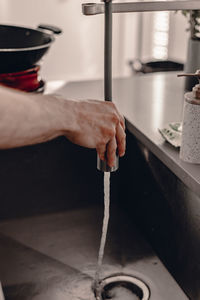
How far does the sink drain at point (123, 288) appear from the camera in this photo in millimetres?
917

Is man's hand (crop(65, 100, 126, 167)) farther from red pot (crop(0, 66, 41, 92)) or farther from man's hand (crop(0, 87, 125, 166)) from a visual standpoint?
red pot (crop(0, 66, 41, 92))

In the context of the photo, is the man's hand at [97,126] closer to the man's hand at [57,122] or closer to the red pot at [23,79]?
the man's hand at [57,122]

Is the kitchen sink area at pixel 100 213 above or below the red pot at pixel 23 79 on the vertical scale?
below

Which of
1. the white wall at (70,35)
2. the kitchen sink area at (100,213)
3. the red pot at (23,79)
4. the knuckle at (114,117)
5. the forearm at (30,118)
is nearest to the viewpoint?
the forearm at (30,118)

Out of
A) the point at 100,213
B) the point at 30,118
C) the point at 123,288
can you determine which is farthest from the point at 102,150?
the point at 100,213

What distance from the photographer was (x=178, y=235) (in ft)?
2.98

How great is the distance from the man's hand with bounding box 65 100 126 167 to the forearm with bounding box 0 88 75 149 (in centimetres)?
2

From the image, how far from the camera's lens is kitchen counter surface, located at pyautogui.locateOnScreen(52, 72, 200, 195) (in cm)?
81

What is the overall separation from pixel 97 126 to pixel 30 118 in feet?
0.39

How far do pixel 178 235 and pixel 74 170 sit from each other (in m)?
0.36

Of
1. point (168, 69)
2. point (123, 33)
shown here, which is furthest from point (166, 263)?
point (123, 33)

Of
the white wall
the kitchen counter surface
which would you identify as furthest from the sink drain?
the white wall

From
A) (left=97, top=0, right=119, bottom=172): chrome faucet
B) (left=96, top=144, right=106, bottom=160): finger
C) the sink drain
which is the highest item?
(left=97, top=0, right=119, bottom=172): chrome faucet

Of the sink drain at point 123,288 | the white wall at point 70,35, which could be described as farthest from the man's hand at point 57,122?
the white wall at point 70,35
